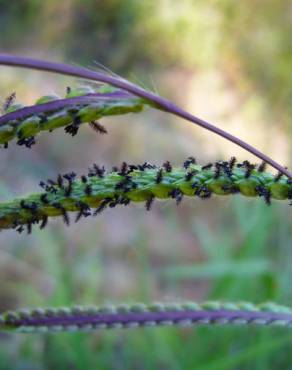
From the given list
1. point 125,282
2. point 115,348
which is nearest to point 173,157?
point 125,282

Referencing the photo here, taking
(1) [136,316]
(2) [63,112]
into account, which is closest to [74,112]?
(2) [63,112]

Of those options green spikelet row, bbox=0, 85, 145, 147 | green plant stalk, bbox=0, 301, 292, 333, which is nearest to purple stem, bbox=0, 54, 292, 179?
green spikelet row, bbox=0, 85, 145, 147

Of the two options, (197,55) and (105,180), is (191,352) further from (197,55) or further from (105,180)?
(197,55)

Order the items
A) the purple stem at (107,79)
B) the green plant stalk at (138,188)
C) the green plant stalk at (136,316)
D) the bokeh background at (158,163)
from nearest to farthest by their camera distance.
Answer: the purple stem at (107,79) → the green plant stalk at (138,188) → the green plant stalk at (136,316) → the bokeh background at (158,163)

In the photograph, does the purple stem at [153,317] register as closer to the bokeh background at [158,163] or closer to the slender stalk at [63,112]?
the slender stalk at [63,112]

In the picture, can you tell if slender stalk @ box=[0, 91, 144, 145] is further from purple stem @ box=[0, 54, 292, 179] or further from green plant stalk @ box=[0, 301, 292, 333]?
green plant stalk @ box=[0, 301, 292, 333]

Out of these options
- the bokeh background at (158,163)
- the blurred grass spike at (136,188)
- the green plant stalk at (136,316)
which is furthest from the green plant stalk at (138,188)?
the bokeh background at (158,163)

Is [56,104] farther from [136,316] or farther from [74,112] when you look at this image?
[136,316]

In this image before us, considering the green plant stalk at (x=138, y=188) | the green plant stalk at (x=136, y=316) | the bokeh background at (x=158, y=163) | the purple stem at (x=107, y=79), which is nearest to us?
the purple stem at (x=107, y=79)
